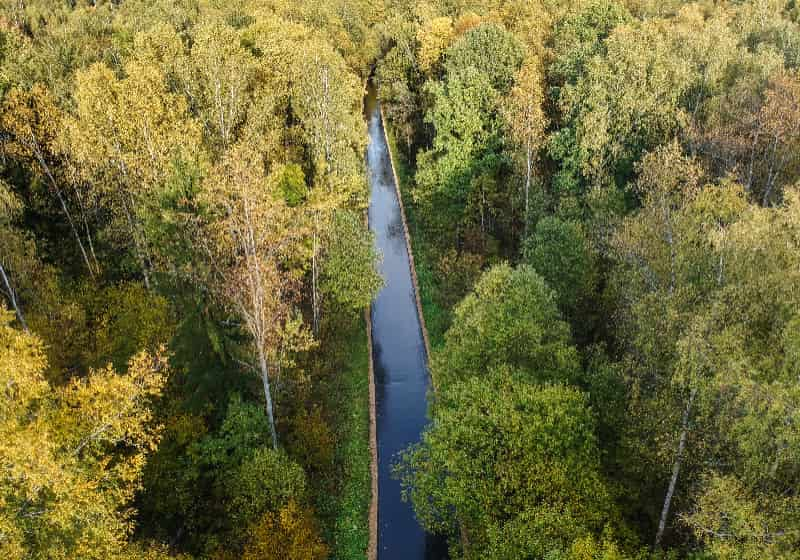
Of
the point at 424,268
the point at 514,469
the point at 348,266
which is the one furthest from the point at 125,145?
the point at 514,469

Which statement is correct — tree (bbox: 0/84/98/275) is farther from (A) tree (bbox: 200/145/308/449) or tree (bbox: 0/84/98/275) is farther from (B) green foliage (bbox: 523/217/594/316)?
(B) green foliage (bbox: 523/217/594/316)

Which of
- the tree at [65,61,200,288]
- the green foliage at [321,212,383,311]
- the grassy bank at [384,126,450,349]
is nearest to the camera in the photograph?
the tree at [65,61,200,288]

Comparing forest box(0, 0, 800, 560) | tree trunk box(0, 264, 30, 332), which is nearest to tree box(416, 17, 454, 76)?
forest box(0, 0, 800, 560)

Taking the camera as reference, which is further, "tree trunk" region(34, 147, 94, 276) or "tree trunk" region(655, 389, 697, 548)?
"tree trunk" region(34, 147, 94, 276)

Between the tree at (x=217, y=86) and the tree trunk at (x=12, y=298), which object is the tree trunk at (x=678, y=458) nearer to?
the tree trunk at (x=12, y=298)

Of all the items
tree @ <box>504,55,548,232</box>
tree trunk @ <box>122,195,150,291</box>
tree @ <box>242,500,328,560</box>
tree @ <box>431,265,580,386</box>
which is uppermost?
tree @ <box>504,55,548,232</box>

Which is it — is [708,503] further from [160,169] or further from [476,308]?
[160,169]
